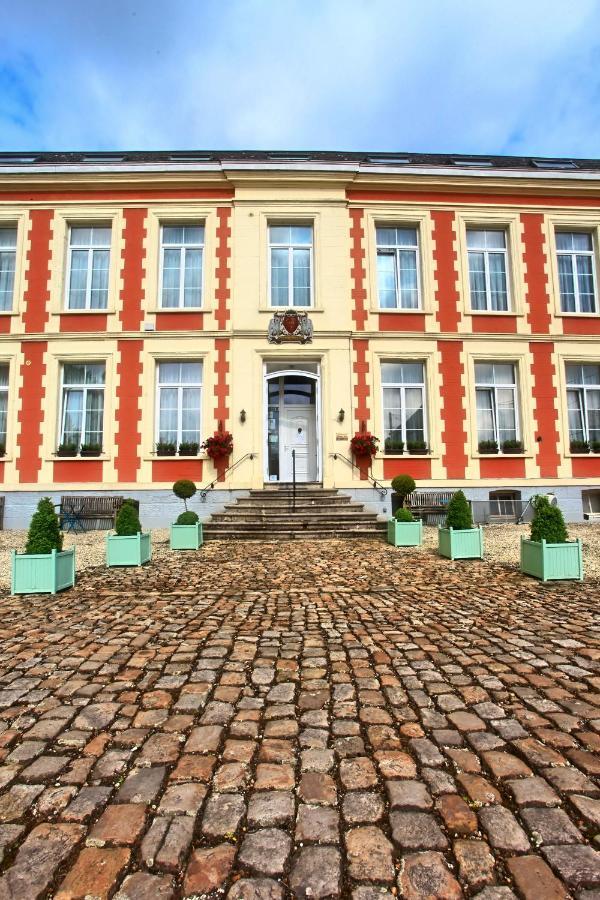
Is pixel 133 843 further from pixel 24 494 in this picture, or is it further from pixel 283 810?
pixel 24 494

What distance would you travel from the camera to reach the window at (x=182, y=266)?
1305cm

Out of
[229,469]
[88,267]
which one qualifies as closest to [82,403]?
[88,267]

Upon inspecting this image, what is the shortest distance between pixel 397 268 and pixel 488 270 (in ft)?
8.41

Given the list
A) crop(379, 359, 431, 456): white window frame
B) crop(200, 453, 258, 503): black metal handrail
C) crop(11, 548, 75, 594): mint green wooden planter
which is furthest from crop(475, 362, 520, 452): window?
crop(11, 548, 75, 594): mint green wooden planter

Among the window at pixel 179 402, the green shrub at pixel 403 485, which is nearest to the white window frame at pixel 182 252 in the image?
the window at pixel 179 402

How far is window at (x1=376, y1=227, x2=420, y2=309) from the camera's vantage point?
13.3 meters

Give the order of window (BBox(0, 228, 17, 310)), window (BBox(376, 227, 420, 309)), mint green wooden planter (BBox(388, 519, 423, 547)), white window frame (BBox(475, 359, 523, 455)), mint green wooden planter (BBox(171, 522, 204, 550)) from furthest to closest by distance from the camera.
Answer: window (BBox(376, 227, 420, 309)) → white window frame (BBox(475, 359, 523, 455)) → window (BBox(0, 228, 17, 310)) → mint green wooden planter (BBox(388, 519, 423, 547)) → mint green wooden planter (BBox(171, 522, 204, 550))

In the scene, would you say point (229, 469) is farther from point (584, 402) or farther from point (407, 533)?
point (584, 402)

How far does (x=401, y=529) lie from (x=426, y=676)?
19.0 ft

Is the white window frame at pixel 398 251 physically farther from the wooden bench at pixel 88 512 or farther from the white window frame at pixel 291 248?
the wooden bench at pixel 88 512

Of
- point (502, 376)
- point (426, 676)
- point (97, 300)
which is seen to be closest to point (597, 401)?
point (502, 376)

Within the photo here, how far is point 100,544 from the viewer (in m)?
9.22

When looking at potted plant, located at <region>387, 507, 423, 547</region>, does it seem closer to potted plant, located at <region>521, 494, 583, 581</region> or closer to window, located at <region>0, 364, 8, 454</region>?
potted plant, located at <region>521, 494, 583, 581</region>

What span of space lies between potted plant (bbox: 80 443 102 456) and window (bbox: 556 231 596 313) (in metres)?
13.0
